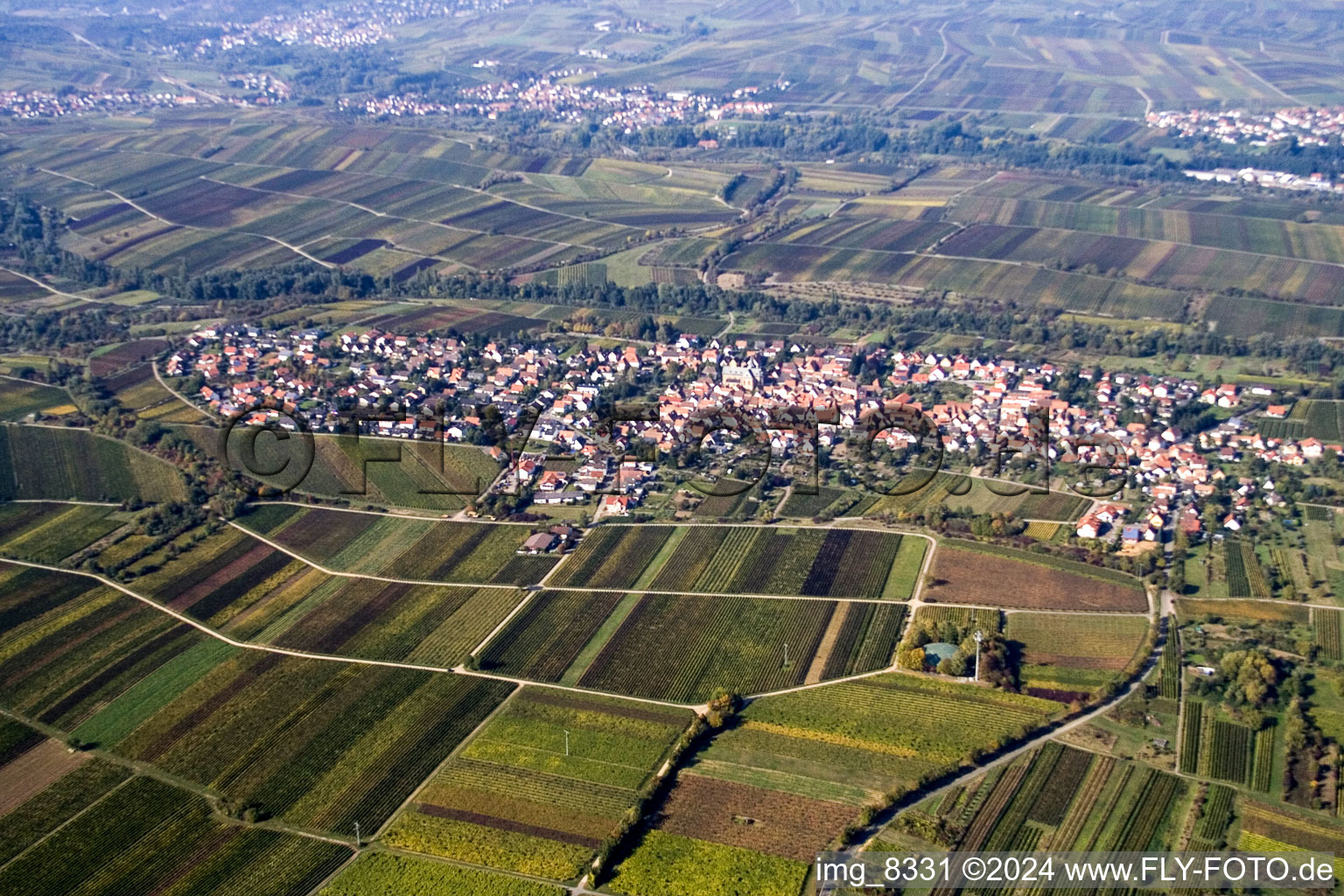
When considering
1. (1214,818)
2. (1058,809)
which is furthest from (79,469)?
(1214,818)

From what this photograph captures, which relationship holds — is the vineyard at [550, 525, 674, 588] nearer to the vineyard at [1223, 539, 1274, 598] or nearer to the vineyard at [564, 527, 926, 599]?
A: the vineyard at [564, 527, 926, 599]

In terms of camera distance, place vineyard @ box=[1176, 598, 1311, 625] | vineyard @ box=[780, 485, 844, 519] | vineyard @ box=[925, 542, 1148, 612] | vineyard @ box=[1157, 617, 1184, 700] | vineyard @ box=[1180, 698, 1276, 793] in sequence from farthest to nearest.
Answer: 1. vineyard @ box=[780, 485, 844, 519]
2. vineyard @ box=[925, 542, 1148, 612]
3. vineyard @ box=[1176, 598, 1311, 625]
4. vineyard @ box=[1157, 617, 1184, 700]
5. vineyard @ box=[1180, 698, 1276, 793]

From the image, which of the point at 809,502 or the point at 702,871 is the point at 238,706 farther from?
the point at 809,502

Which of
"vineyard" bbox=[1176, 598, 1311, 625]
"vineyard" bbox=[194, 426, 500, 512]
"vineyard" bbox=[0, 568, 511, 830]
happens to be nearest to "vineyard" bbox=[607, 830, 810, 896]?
"vineyard" bbox=[0, 568, 511, 830]

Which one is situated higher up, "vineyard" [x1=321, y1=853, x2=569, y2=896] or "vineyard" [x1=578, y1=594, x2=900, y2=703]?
"vineyard" [x1=578, y1=594, x2=900, y2=703]

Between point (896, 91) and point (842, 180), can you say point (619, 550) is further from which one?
point (896, 91)

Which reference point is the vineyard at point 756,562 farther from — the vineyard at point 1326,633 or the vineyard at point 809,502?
the vineyard at point 1326,633

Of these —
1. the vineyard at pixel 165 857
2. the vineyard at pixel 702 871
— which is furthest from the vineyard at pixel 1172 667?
the vineyard at pixel 165 857

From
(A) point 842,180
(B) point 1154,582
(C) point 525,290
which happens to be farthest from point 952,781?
(A) point 842,180
